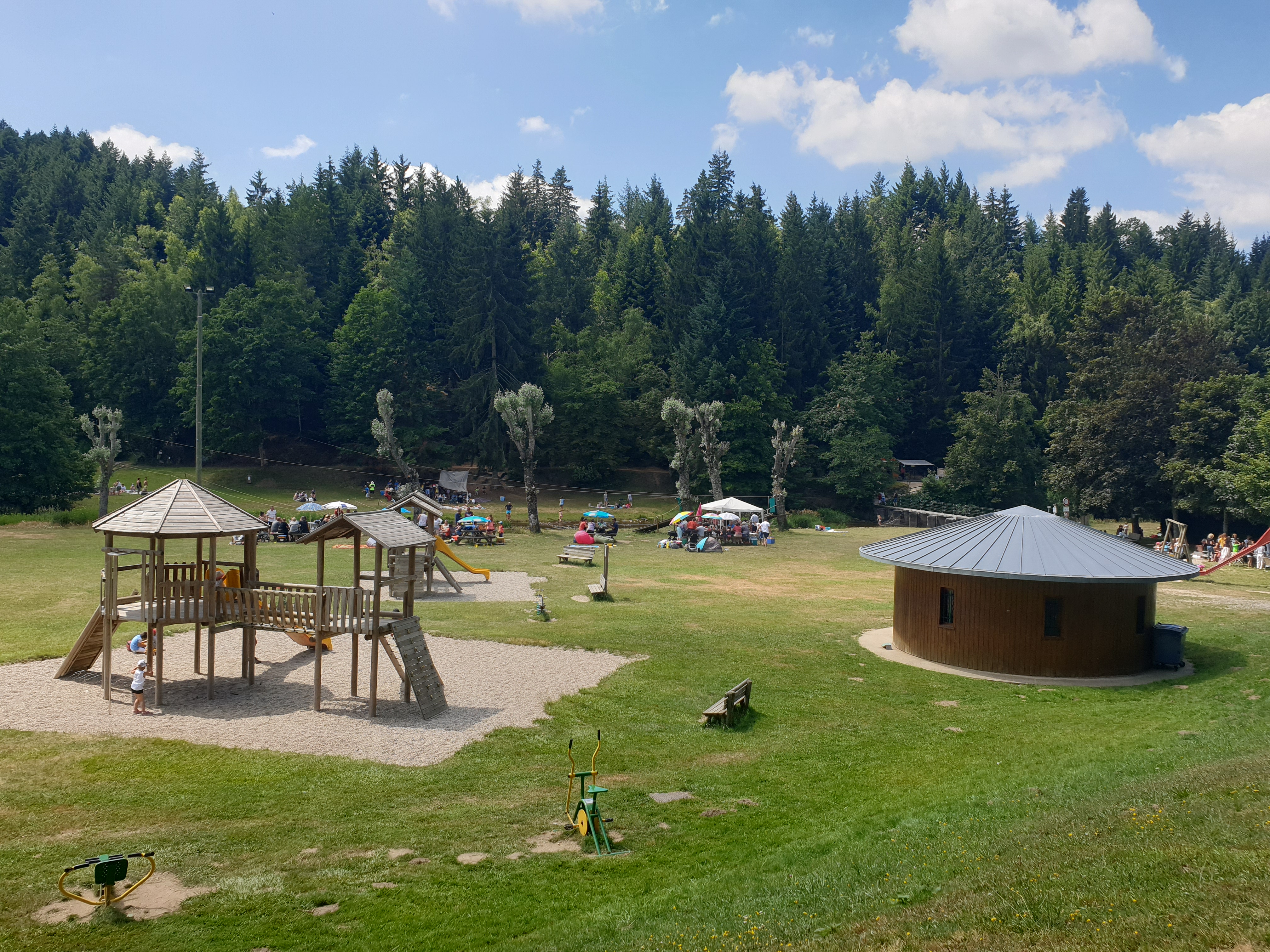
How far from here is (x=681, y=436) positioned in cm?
5984

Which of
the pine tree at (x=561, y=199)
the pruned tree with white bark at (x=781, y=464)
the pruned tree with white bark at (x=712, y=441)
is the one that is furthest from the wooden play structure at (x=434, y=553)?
the pine tree at (x=561, y=199)

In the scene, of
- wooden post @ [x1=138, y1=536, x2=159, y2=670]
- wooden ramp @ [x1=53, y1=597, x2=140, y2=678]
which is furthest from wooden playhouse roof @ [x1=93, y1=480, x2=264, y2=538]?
wooden ramp @ [x1=53, y1=597, x2=140, y2=678]

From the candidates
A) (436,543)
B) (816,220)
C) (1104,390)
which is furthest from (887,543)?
(816,220)

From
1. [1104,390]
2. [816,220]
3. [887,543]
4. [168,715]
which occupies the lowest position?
[168,715]

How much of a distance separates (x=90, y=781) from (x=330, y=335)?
74384 millimetres

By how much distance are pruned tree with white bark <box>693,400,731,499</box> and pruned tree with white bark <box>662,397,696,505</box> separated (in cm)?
97

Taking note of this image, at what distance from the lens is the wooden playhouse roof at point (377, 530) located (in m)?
17.6

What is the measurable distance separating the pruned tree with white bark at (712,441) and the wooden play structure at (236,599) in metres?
40.5

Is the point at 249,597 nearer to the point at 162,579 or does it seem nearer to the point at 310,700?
the point at 162,579

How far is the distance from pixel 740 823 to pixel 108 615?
13537 mm

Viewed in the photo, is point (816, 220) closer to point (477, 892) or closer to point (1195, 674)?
point (1195, 674)

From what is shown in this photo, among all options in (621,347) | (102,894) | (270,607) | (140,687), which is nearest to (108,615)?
(140,687)

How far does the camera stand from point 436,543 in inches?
1294

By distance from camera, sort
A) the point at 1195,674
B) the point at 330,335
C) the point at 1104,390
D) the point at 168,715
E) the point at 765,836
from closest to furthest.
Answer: the point at 765,836 → the point at 168,715 → the point at 1195,674 → the point at 1104,390 → the point at 330,335
